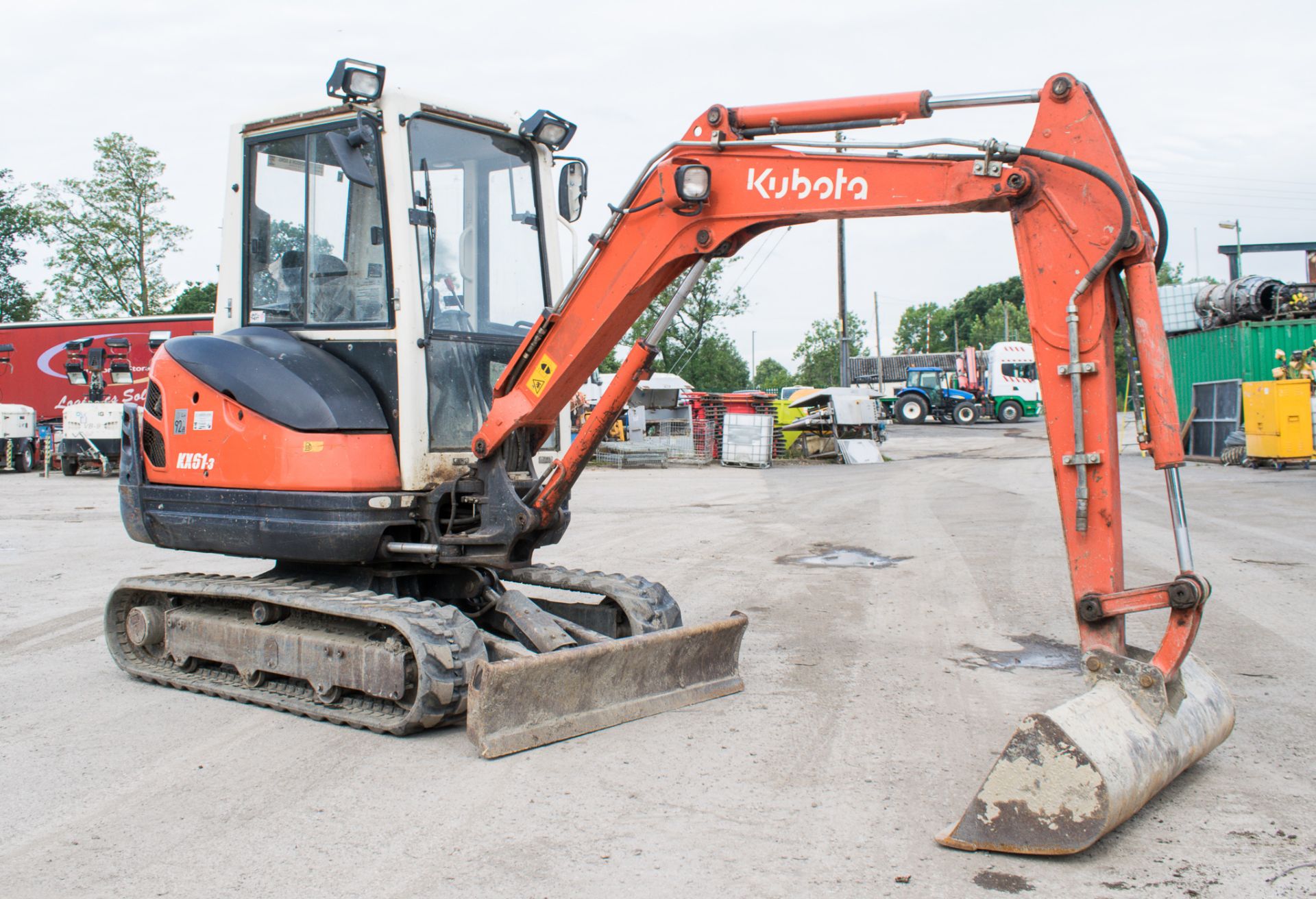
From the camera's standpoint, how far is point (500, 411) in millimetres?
5898

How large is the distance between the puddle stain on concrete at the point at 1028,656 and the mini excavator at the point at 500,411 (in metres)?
1.65

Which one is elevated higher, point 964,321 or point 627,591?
point 964,321

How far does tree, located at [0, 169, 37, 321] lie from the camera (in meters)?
50.4

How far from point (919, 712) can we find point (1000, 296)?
98.3m

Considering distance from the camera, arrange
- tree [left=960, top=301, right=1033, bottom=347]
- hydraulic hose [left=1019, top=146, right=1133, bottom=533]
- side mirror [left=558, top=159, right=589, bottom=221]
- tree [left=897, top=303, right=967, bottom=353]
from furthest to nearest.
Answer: tree [left=897, top=303, right=967, bottom=353] → tree [left=960, top=301, right=1033, bottom=347] → side mirror [left=558, top=159, right=589, bottom=221] → hydraulic hose [left=1019, top=146, right=1133, bottom=533]

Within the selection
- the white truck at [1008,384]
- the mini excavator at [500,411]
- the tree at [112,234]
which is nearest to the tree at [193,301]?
the tree at [112,234]

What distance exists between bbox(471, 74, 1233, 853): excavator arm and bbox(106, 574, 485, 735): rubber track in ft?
6.19

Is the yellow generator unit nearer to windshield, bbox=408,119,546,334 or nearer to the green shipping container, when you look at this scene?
the green shipping container

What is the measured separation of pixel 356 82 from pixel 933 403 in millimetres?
43275

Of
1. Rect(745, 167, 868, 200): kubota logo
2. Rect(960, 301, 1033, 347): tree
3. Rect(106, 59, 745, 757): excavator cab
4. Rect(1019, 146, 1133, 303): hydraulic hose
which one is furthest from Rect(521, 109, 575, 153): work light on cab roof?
Rect(960, 301, 1033, 347): tree

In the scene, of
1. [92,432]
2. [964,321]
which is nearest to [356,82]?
[92,432]

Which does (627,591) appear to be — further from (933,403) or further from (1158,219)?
(933,403)

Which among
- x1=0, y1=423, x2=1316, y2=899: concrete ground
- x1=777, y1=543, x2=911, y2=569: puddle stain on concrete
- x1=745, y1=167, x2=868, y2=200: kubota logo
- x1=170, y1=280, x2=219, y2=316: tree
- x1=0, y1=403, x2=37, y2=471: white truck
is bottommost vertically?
x1=0, y1=423, x2=1316, y2=899: concrete ground

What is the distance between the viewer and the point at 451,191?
6.16 m
